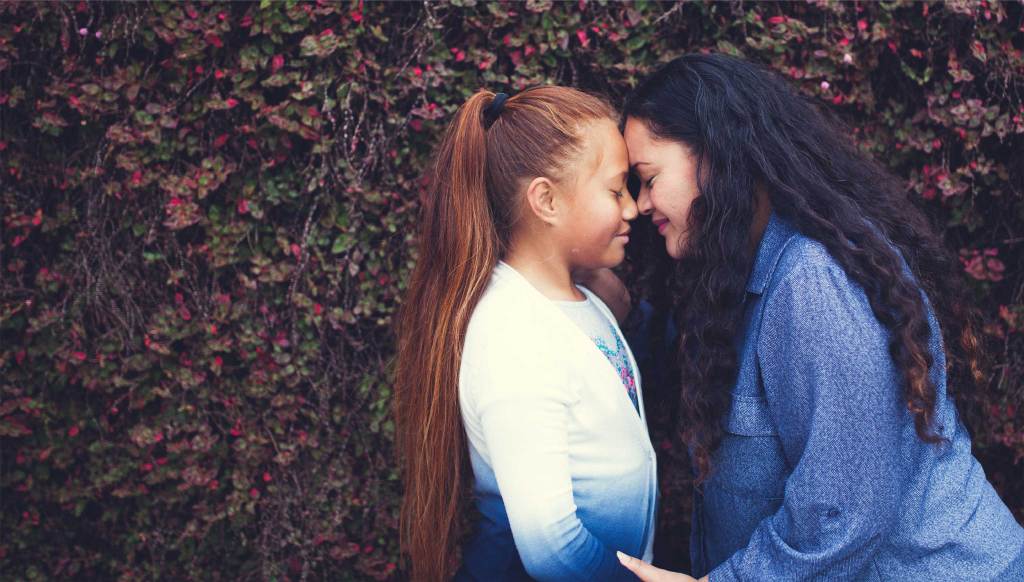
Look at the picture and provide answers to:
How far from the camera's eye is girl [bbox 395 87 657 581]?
163cm

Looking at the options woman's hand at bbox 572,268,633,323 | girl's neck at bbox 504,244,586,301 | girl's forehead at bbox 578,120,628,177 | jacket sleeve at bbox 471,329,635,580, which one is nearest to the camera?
jacket sleeve at bbox 471,329,635,580

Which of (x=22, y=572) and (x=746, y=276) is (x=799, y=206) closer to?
(x=746, y=276)

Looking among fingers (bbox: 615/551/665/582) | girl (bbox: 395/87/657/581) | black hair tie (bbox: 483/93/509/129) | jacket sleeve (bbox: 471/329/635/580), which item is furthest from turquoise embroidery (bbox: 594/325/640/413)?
black hair tie (bbox: 483/93/509/129)

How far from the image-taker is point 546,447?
1598 millimetres

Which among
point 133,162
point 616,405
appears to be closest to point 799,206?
point 616,405

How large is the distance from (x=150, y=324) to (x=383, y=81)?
1166 mm

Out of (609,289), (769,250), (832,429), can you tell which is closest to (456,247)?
(609,289)

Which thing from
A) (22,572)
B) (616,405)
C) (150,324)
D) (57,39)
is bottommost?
(22,572)

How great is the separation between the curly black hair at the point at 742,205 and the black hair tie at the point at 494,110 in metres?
0.37

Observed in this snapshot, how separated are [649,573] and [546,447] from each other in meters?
0.39

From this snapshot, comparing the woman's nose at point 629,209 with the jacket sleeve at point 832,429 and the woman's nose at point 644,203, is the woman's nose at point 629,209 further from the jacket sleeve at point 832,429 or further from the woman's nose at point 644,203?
the jacket sleeve at point 832,429

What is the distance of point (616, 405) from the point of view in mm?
1790

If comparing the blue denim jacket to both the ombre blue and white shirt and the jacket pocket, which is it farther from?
the ombre blue and white shirt

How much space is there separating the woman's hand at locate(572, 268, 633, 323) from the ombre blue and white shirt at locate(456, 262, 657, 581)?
1.34 ft
